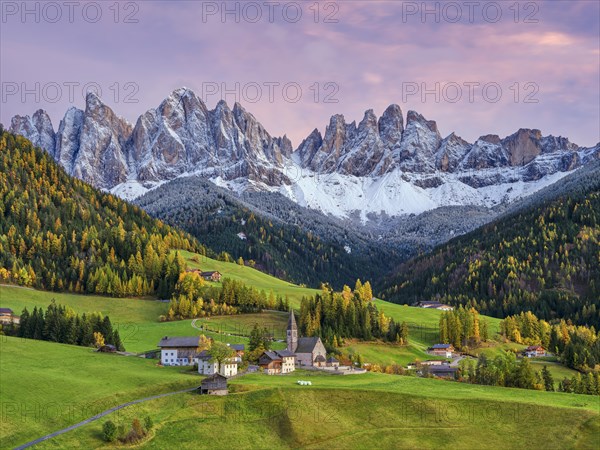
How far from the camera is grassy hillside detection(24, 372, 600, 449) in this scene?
88000mm

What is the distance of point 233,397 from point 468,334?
103570 mm

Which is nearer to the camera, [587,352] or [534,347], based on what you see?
[587,352]

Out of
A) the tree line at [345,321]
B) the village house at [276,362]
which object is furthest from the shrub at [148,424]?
the tree line at [345,321]

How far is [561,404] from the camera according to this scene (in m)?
99.6

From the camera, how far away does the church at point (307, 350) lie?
448ft

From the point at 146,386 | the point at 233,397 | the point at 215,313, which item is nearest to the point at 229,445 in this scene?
the point at 233,397

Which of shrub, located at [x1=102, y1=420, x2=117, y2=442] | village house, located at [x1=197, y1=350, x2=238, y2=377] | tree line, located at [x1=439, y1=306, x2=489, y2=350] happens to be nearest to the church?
village house, located at [x1=197, y1=350, x2=238, y2=377]

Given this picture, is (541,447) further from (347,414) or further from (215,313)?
(215,313)

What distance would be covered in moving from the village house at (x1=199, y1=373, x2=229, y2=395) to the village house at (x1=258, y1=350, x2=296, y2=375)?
22.4m

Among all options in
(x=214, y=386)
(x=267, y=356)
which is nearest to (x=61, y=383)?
(x=214, y=386)

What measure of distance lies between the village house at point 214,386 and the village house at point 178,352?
3024cm

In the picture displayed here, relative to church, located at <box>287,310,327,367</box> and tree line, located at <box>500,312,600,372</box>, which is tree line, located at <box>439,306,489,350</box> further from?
church, located at <box>287,310,327,367</box>

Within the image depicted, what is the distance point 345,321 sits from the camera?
17500 cm

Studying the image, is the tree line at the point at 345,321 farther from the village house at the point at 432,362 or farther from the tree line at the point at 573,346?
the tree line at the point at 573,346
